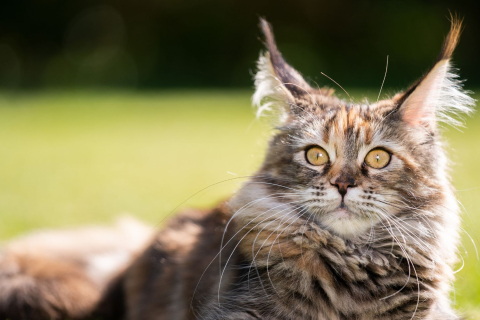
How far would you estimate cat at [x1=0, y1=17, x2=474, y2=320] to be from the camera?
2129 millimetres

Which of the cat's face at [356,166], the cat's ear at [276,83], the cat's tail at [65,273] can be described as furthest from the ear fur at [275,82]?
the cat's tail at [65,273]

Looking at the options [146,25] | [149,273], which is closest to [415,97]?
[149,273]

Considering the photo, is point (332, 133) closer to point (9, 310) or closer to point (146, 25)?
point (9, 310)

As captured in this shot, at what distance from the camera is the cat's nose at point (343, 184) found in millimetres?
2119

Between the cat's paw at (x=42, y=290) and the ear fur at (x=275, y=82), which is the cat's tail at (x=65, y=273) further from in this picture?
the ear fur at (x=275, y=82)

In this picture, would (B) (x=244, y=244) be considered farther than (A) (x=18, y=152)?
No

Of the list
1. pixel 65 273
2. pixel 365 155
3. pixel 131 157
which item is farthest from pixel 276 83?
pixel 131 157

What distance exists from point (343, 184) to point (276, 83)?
0.73m

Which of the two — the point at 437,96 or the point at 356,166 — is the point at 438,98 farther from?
the point at 356,166

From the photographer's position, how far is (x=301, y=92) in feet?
8.57

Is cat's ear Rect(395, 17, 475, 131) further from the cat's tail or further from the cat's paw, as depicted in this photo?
the cat's paw

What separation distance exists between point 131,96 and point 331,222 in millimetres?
12143

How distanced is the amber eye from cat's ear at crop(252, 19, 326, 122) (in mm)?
485

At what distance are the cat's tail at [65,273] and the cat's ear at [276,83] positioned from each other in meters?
1.18
